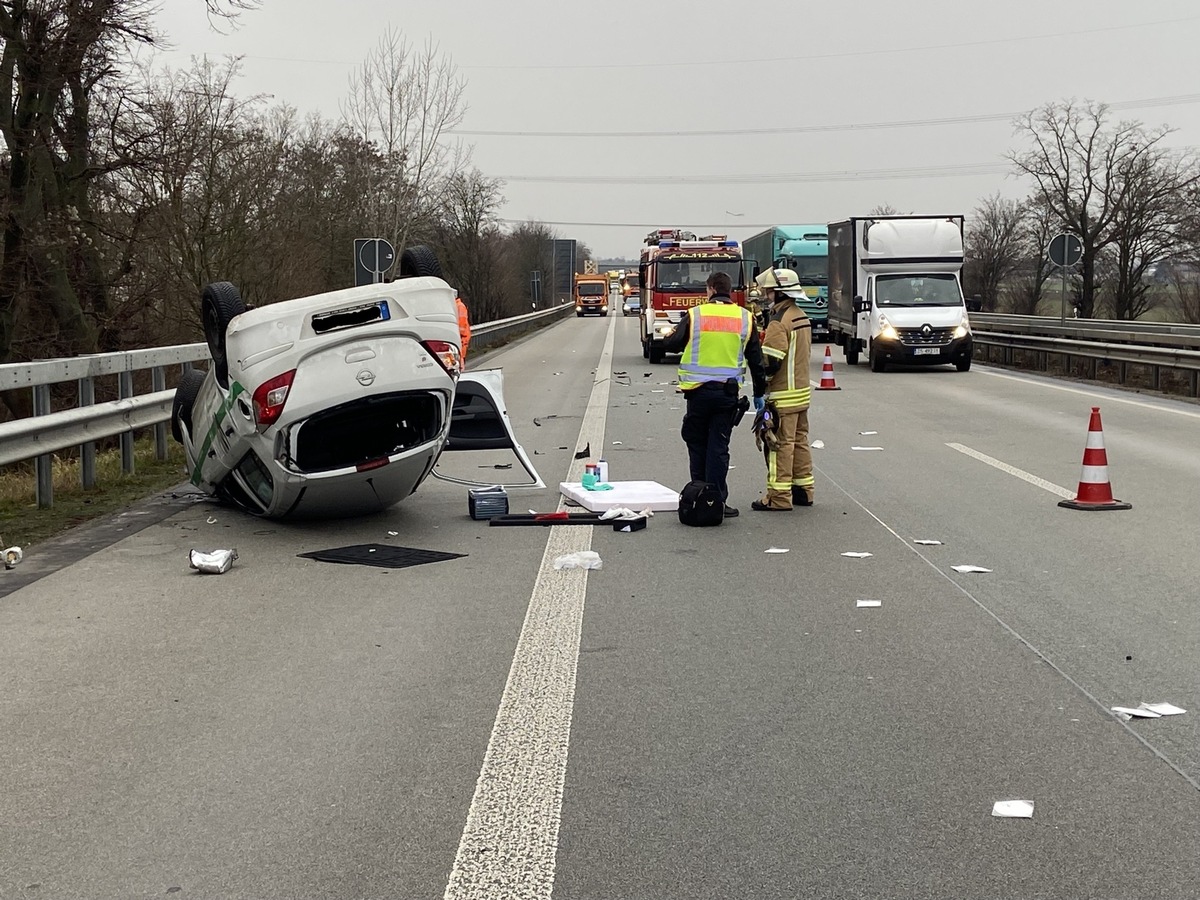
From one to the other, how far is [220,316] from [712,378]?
3509 millimetres

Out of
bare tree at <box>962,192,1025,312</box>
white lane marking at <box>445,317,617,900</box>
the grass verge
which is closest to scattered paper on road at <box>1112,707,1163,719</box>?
white lane marking at <box>445,317,617,900</box>

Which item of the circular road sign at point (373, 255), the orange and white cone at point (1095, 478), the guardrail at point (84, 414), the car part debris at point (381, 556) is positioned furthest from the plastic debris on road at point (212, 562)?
the circular road sign at point (373, 255)

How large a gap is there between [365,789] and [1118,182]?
227 ft

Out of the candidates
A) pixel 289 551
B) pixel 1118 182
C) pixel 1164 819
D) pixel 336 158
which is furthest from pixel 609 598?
pixel 1118 182

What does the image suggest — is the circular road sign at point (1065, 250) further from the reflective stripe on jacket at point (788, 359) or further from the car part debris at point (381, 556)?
the car part debris at point (381, 556)

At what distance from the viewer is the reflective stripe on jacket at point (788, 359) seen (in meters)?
10.9

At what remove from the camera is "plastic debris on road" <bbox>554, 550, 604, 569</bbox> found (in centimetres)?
822

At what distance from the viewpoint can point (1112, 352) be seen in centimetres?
2511

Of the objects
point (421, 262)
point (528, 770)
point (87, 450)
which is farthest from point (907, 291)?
point (528, 770)

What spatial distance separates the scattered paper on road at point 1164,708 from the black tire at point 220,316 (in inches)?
241

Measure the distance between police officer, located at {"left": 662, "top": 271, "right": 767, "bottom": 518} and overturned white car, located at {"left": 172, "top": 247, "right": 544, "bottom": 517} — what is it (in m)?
1.90

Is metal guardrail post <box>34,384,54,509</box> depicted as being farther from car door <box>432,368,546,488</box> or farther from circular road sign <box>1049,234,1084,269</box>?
circular road sign <box>1049,234,1084,269</box>

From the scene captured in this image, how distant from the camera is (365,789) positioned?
172 inches

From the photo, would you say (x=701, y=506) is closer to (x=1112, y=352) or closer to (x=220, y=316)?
(x=220, y=316)
